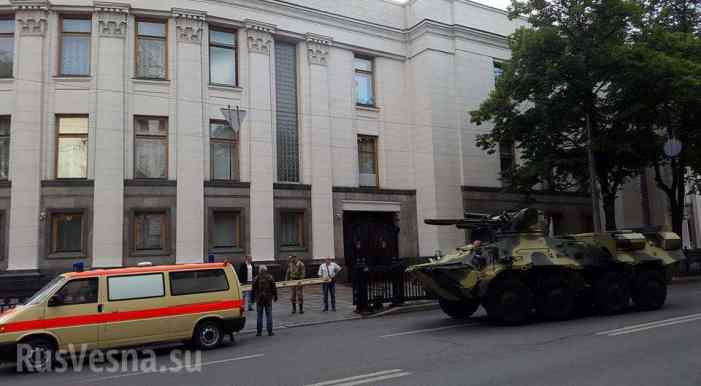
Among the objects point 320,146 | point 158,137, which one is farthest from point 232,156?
point 320,146

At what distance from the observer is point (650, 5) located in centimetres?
2369

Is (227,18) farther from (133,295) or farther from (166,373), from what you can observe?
(166,373)

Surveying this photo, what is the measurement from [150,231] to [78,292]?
11.3m

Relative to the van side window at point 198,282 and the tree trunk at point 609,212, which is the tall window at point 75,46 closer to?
the van side window at point 198,282

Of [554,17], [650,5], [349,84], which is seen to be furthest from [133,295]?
[650,5]

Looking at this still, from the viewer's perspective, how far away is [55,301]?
10219mm

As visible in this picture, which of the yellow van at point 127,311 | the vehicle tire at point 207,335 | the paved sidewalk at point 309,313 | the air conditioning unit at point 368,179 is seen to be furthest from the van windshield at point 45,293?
the air conditioning unit at point 368,179

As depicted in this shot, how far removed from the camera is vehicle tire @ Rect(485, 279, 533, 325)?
12586 mm

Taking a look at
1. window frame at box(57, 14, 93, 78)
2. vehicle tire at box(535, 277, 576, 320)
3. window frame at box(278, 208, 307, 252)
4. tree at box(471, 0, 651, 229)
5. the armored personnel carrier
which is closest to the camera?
the armored personnel carrier

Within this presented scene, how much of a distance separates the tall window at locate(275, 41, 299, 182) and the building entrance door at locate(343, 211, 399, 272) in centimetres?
345

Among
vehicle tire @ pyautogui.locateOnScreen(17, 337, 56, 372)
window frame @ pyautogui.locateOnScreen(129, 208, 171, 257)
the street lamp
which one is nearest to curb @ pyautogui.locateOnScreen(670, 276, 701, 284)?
the street lamp

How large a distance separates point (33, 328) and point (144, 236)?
1168cm

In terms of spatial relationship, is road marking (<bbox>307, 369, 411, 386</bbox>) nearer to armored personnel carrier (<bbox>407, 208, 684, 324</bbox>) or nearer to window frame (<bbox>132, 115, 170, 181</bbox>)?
armored personnel carrier (<bbox>407, 208, 684, 324</bbox>)

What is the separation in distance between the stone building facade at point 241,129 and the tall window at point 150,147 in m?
0.05
